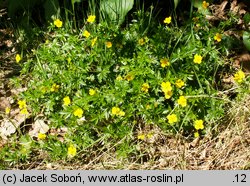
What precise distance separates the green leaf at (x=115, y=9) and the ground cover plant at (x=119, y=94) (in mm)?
69

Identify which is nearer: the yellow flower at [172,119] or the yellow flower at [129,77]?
the yellow flower at [172,119]

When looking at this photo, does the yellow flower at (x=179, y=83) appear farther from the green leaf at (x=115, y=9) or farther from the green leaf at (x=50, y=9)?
the green leaf at (x=50, y=9)

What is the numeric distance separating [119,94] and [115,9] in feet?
2.25

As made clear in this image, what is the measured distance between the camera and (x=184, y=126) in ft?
7.97

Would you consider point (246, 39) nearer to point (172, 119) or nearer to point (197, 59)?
point (197, 59)

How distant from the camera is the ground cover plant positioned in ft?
7.77

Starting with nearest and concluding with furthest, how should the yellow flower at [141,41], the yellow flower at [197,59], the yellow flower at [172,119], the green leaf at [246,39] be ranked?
the yellow flower at [172,119], the yellow flower at [197,59], the yellow flower at [141,41], the green leaf at [246,39]

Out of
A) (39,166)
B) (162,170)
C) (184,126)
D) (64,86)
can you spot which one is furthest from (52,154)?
(184,126)

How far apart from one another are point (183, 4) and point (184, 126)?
1.19 m

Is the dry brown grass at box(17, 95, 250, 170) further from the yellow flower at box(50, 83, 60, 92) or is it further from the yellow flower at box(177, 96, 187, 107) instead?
the yellow flower at box(50, 83, 60, 92)

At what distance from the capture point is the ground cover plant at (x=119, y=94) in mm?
2369

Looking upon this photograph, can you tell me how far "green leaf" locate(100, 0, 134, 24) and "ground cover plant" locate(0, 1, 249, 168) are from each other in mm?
69

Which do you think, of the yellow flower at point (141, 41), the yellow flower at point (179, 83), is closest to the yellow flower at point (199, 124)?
the yellow flower at point (179, 83)

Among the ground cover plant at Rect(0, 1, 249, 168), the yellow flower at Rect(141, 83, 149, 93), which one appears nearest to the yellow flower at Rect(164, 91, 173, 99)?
the ground cover plant at Rect(0, 1, 249, 168)
